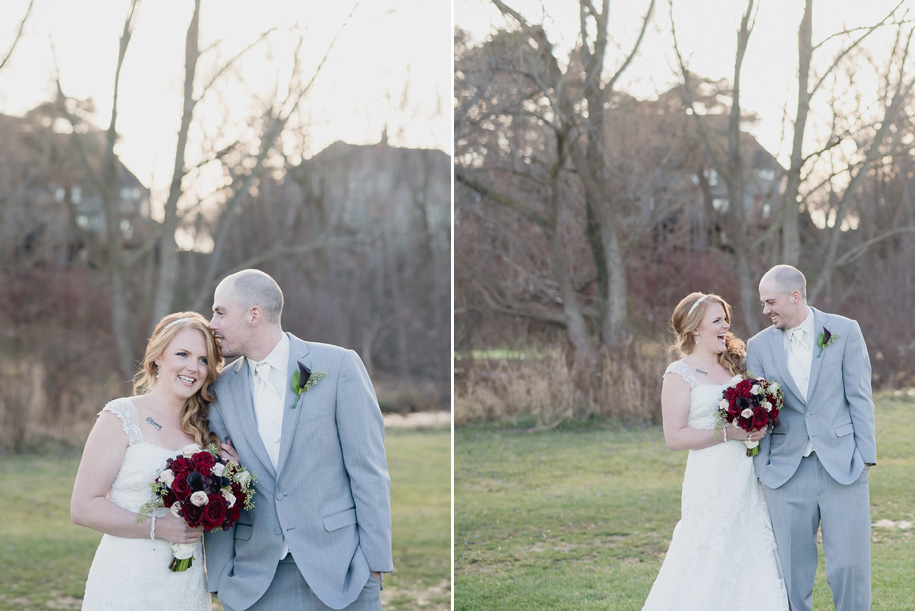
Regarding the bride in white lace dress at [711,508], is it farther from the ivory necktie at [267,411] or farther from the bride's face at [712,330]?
the ivory necktie at [267,411]

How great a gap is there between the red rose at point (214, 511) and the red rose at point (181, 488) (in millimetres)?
76

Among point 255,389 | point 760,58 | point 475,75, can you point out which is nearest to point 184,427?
point 255,389

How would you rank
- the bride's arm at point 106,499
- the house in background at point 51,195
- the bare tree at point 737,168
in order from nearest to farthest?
the bride's arm at point 106,499
the bare tree at point 737,168
the house in background at point 51,195

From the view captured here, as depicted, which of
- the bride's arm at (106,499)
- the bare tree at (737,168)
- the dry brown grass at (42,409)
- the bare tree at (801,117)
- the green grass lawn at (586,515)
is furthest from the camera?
the dry brown grass at (42,409)

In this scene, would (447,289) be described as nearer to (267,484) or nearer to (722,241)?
(722,241)

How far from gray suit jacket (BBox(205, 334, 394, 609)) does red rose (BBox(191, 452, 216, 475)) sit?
16 cm

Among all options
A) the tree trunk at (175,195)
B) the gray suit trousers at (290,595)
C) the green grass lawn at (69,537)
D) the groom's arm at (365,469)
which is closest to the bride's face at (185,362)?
the groom's arm at (365,469)

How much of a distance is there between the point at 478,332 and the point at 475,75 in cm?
379

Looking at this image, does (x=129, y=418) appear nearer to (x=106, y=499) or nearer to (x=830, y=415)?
(x=106, y=499)

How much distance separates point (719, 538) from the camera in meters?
3.96

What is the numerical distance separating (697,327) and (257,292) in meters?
1.99

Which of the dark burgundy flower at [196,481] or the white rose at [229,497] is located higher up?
the dark burgundy flower at [196,481]

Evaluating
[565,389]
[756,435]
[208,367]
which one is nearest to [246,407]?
[208,367]

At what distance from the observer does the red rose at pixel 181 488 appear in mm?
2896
